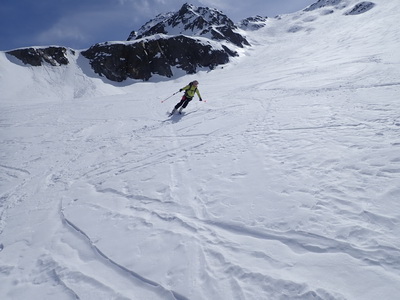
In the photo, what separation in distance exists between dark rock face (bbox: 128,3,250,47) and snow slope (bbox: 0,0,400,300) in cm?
6849

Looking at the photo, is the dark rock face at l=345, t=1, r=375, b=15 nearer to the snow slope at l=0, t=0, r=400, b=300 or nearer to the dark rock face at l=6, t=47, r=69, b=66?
the dark rock face at l=6, t=47, r=69, b=66

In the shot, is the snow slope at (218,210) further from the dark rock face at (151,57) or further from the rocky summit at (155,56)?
the rocky summit at (155,56)

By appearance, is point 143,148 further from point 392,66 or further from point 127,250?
point 392,66

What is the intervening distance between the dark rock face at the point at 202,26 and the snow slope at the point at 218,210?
68.5 m

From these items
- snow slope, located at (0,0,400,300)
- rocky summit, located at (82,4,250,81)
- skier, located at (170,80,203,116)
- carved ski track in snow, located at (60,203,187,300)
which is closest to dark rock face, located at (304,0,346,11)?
rocky summit, located at (82,4,250,81)

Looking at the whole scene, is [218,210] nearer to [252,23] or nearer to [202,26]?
[202,26]

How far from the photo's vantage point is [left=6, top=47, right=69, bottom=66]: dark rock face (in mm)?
38531

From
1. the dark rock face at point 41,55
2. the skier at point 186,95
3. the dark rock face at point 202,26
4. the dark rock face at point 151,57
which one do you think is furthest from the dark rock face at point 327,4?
the skier at point 186,95

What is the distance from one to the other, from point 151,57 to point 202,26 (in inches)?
1403

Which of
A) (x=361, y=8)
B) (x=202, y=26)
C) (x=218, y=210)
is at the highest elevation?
(x=202, y=26)

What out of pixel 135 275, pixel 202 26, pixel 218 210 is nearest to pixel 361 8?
pixel 202 26

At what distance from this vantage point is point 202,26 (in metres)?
76.1

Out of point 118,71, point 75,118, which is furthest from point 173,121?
point 118,71

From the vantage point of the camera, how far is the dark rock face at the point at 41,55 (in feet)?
126
